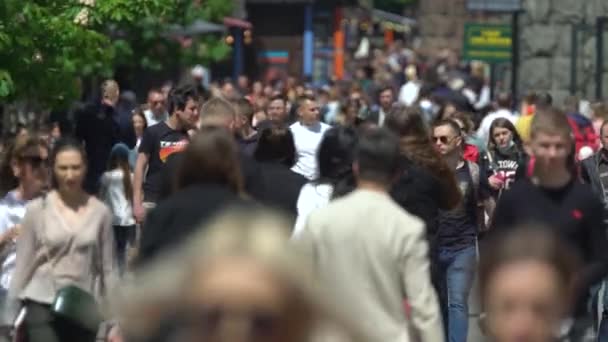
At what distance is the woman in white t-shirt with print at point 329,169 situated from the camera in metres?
9.78

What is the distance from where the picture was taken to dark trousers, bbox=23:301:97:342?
30.0 ft

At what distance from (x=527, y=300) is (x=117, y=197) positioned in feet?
39.7

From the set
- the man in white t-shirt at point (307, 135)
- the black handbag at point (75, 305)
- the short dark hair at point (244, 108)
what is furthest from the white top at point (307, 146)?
the black handbag at point (75, 305)

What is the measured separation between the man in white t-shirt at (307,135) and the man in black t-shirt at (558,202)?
6815mm

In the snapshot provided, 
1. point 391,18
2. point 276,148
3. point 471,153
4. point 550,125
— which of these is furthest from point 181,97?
point 391,18

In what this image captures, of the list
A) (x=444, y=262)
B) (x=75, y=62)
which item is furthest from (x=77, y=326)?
(x=75, y=62)

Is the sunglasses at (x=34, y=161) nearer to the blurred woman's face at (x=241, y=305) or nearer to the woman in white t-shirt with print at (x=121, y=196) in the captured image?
the woman in white t-shirt with print at (x=121, y=196)

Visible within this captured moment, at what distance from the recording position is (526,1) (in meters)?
33.3

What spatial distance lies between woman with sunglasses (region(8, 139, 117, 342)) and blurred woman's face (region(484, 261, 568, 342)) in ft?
17.3

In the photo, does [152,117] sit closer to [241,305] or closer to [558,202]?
[558,202]

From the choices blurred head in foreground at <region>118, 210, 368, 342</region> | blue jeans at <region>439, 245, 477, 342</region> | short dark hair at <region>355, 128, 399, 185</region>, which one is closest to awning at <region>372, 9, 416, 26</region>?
blue jeans at <region>439, 245, 477, 342</region>

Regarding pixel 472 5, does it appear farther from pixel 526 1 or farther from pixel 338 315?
pixel 338 315

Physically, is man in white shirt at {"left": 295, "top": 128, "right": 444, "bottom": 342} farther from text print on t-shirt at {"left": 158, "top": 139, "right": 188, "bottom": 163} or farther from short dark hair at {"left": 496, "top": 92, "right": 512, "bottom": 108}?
short dark hair at {"left": 496, "top": 92, "right": 512, "bottom": 108}

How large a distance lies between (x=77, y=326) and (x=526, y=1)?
985 inches
